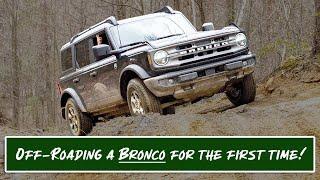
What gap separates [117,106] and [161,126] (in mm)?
2377

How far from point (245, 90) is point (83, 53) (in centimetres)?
335

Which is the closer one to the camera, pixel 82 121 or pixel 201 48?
pixel 201 48

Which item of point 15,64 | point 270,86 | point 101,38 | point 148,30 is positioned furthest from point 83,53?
point 15,64

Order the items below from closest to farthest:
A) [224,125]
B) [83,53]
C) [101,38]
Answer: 1. [224,125]
2. [101,38]
3. [83,53]

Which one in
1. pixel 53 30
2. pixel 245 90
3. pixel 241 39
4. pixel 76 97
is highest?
pixel 53 30

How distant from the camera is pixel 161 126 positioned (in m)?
7.31

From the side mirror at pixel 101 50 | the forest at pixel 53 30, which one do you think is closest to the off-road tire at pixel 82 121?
the side mirror at pixel 101 50

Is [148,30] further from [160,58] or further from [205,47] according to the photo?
[160,58]

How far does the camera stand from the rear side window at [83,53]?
A: 10.6 meters

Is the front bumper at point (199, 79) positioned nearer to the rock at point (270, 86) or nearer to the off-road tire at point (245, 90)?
the off-road tire at point (245, 90)

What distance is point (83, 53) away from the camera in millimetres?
10773

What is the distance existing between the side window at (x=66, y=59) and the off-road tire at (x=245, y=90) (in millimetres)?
3626

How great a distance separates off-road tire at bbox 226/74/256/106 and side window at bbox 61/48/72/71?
143 inches

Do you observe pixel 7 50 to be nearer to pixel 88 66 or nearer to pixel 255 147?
pixel 88 66
